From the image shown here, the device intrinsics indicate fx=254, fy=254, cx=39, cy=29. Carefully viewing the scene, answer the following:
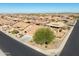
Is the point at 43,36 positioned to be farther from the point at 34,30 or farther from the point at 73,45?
the point at 73,45

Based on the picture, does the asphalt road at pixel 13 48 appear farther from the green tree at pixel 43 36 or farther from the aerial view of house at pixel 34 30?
the green tree at pixel 43 36

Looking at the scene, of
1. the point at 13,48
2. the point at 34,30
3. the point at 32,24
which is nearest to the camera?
→ the point at 13,48

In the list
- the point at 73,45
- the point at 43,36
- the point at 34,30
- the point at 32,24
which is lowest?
the point at 73,45

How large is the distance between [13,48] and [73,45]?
62.7 inches

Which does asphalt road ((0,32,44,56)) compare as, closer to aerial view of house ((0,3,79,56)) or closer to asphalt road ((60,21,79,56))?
aerial view of house ((0,3,79,56))

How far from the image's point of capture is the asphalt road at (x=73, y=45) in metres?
6.56

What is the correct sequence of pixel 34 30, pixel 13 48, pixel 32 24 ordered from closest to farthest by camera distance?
pixel 13 48
pixel 34 30
pixel 32 24

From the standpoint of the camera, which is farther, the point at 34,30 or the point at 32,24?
the point at 32,24

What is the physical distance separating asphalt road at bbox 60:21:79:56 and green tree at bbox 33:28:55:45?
1.51ft

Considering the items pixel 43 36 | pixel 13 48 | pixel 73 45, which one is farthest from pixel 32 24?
pixel 73 45

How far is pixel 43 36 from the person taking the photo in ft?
22.3

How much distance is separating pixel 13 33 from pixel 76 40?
1.70 metres

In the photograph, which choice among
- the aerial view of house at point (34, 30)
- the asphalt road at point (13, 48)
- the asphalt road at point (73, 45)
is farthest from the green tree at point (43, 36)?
the asphalt road at point (73, 45)

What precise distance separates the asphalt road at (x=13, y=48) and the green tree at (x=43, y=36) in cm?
31
